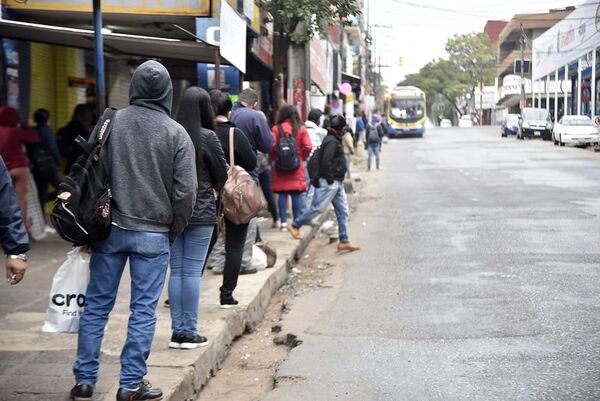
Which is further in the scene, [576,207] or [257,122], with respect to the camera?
[576,207]

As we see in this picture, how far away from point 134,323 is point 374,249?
700 centimetres

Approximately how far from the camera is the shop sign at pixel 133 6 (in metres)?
10.2

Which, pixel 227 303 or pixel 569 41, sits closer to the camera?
pixel 227 303

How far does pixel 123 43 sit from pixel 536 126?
41.7 metres

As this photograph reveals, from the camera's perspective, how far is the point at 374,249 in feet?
37.5

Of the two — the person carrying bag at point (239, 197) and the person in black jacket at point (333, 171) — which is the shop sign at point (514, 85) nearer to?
the person in black jacket at point (333, 171)

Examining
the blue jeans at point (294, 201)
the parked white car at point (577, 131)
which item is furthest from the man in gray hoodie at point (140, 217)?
the parked white car at point (577, 131)

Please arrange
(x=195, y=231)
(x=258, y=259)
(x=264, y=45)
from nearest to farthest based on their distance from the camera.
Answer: (x=195, y=231) < (x=258, y=259) < (x=264, y=45)

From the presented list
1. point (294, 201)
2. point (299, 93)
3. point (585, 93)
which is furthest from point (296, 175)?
point (585, 93)

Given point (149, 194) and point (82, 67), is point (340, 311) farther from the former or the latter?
point (82, 67)

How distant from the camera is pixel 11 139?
10367 mm

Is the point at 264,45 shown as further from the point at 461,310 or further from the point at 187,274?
the point at 187,274

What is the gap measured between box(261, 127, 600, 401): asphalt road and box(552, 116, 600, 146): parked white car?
2300cm

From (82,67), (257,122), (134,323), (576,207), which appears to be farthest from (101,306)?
(576,207)
